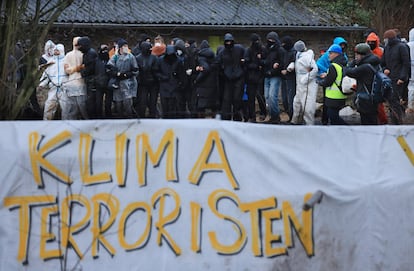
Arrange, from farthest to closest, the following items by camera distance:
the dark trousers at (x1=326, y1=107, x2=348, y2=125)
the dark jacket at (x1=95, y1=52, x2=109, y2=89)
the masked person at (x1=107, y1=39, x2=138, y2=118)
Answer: the masked person at (x1=107, y1=39, x2=138, y2=118) < the dark jacket at (x1=95, y1=52, x2=109, y2=89) < the dark trousers at (x1=326, y1=107, x2=348, y2=125)

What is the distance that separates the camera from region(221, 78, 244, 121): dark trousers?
55.3 feet

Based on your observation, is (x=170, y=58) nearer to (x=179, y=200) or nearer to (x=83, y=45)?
(x=83, y=45)

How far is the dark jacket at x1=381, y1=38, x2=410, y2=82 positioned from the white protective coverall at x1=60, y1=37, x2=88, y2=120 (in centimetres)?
569

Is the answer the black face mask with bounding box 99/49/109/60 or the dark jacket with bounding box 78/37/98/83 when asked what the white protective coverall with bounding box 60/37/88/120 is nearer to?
the dark jacket with bounding box 78/37/98/83

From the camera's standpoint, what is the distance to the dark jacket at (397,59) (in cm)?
1606

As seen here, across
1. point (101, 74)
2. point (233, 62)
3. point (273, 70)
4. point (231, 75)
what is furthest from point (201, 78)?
point (101, 74)

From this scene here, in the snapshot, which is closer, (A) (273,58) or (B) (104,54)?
(A) (273,58)

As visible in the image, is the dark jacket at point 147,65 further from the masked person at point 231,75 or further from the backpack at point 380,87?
the backpack at point 380,87

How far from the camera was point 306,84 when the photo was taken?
16203mm

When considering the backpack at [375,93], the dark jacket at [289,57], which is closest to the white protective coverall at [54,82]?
the dark jacket at [289,57]

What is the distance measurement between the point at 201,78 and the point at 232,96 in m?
0.74

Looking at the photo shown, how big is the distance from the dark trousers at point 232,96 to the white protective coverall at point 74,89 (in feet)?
8.86

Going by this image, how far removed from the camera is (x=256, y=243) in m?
7.39

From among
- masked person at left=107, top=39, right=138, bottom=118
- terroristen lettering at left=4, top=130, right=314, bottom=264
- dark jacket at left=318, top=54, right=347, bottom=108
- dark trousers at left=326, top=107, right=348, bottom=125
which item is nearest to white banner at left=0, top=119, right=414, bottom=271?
terroristen lettering at left=4, top=130, right=314, bottom=264
